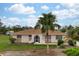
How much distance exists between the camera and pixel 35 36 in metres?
3.38

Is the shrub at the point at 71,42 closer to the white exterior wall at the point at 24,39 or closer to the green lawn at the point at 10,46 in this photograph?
the green lawn at the point at 10,46

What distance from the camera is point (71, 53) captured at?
3.34 metres

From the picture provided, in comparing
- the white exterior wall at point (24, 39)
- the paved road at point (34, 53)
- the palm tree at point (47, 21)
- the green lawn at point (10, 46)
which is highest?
the palm tree at point (47, 21)

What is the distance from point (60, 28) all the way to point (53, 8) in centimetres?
26

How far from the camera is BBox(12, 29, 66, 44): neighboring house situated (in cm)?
335

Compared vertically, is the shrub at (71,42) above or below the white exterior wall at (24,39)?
below

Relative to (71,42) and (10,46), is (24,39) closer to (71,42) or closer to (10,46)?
(10,46)

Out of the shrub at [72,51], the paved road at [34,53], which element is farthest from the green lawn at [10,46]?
the shrub at [72,51]

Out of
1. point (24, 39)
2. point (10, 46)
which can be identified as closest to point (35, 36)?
point (24, 39)

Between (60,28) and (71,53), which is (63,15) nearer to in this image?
(60,28)

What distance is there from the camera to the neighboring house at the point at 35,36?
3350 millimetres

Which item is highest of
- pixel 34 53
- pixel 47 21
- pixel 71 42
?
pixel 47 21

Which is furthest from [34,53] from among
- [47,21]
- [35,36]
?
[47,21]

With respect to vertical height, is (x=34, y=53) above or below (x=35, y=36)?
below
